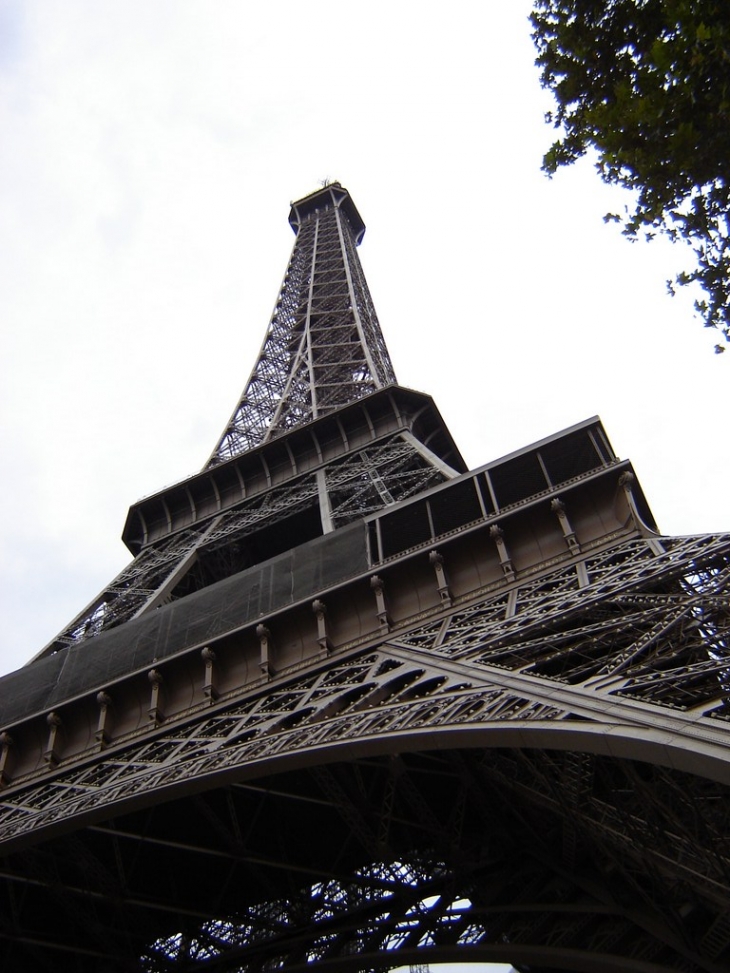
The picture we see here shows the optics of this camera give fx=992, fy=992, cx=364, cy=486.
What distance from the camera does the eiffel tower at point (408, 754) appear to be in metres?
10.9

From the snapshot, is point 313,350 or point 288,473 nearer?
point 288,473

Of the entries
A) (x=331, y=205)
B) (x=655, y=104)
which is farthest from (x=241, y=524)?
(x=331, y=205)

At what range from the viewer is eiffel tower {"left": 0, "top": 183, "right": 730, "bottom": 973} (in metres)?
10.9

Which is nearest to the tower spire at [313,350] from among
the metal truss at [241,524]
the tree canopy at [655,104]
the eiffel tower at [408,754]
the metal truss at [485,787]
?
the metal truss at [241,524]

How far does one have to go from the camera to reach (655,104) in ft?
28.3

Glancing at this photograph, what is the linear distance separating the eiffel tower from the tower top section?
5674 cm

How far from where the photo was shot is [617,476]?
16047 millimetres

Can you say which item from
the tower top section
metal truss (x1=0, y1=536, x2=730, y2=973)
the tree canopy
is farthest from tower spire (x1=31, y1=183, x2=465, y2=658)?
the tower top section

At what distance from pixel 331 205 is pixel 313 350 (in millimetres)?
26806

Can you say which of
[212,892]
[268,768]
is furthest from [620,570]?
[212,892]

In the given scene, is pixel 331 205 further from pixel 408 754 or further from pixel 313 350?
pixel 408 754

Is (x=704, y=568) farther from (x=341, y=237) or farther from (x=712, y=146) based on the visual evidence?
(x=341, y=237)

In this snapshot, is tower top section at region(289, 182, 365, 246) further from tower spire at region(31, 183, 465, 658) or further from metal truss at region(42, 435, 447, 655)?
metal truss at region(42, 435, 447, 655)

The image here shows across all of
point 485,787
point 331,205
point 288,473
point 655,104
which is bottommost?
point 485,787
